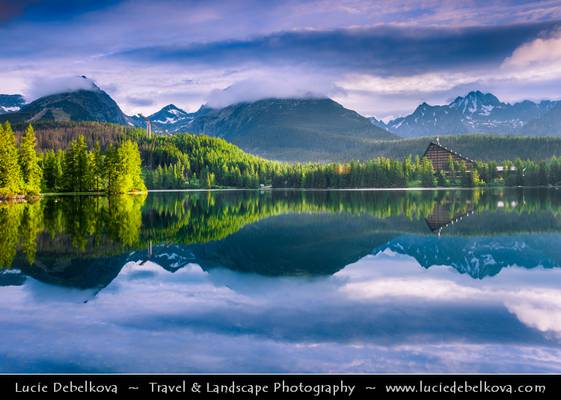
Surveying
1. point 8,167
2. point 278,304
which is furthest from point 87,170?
point 278,304

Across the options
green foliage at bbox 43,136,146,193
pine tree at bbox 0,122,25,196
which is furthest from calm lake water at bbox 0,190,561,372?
green foliage at bbox 43,136,146,193

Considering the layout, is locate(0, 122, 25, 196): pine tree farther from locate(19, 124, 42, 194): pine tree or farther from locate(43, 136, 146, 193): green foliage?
locate(43, 136, 146, 193): green foliage

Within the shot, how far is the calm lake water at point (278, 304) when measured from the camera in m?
12.0

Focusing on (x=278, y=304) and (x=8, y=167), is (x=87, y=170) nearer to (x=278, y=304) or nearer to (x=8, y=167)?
(x=8, y=167)

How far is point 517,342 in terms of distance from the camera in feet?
43.1

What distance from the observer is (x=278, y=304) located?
16.9 meters

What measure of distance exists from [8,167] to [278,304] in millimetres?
84496

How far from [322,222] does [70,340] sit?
35.7 metres

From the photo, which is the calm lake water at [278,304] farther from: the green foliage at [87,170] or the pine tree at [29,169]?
the green foliage at [87,170]

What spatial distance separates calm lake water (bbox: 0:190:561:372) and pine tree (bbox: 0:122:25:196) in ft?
203

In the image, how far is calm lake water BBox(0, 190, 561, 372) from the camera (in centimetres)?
1202

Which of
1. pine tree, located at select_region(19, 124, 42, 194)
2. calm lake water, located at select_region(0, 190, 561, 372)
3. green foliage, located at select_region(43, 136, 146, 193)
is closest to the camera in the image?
calm lake water, located at select_region(0, 190, 561, 372)
